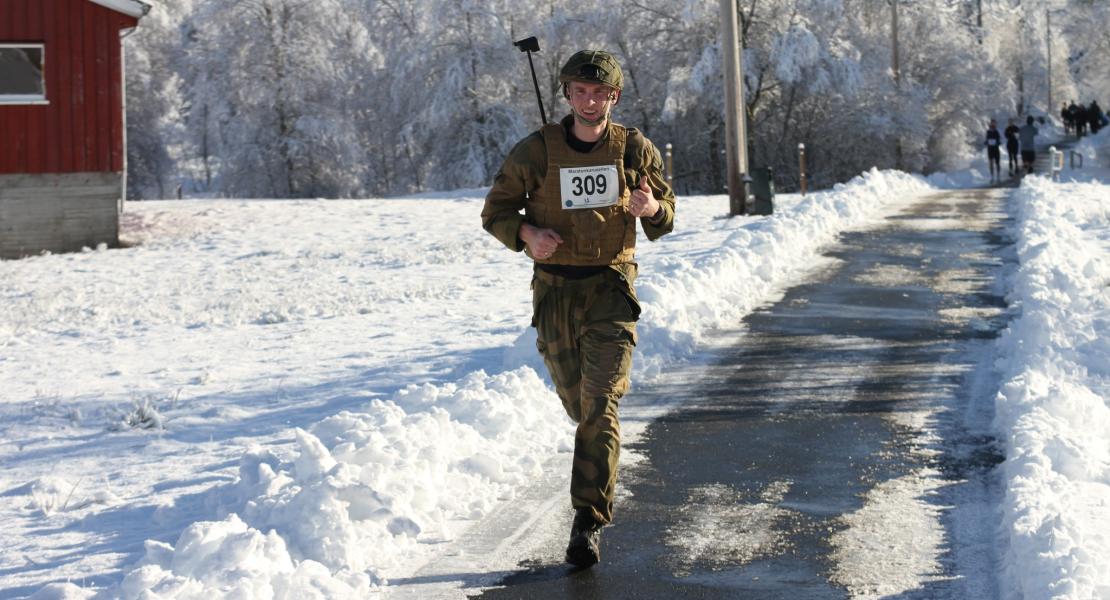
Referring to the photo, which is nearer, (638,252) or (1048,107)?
(638,252)

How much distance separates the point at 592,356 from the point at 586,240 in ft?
1.53

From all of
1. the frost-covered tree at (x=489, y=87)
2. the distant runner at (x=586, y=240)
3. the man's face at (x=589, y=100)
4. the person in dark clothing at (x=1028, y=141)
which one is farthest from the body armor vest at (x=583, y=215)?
the frost-covered tree at (x=489, y=87)

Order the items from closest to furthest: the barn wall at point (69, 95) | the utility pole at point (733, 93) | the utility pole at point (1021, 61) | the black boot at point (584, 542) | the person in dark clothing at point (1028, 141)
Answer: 1. the black boot at point (584, 542)
2. the barn wall at point (69, 95)
3. the utility pole at point (733, 93)
4. the person in dark clothing at point (1028, 141)
5. the utility pole at point (1021, 61)

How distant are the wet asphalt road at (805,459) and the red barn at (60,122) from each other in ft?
45.2

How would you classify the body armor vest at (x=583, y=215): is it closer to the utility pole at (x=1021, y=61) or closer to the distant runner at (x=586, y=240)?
the distant runner at (x=586, y=240)

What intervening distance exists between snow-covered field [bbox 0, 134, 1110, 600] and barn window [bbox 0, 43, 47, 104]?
313cm

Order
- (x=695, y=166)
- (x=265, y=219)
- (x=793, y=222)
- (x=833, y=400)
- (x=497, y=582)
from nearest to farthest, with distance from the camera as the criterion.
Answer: (x=497, y=582)
(x=833, y=400)
(x=793, y=222)
(x=265, y=219)
(x=695, y=166)

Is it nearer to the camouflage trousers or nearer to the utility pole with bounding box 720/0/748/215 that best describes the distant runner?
the camouflage trousers

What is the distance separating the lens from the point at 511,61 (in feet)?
160

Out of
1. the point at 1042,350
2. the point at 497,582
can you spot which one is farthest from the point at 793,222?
the point at 497,582

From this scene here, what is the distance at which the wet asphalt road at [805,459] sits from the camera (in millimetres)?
5160

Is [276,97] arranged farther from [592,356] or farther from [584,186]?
[592,356]

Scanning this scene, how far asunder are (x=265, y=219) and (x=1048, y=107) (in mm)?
92747

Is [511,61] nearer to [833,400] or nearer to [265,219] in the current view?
[265,219]
